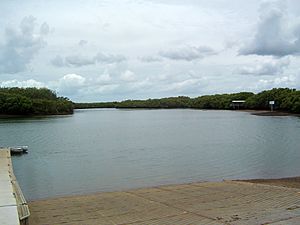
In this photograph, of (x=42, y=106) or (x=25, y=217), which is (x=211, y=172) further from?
(x=42, y=106)

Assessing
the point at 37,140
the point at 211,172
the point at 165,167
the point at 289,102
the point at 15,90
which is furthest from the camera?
the point at 15,90

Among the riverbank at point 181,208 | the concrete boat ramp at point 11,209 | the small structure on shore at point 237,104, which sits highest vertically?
the small structure on shore at point 237,104

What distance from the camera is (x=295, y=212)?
9289mm

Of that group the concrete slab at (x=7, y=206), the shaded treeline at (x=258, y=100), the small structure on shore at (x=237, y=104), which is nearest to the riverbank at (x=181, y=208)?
the concrete slab at (x=7, y=206)

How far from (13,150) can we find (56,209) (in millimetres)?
22058

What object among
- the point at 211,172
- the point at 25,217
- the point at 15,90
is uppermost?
the point at 15,90

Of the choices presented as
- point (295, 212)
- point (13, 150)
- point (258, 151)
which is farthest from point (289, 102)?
point (295, 212)

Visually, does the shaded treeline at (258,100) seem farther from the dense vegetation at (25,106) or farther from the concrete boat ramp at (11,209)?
the concrete boat ramp at (11,209)

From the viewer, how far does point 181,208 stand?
1073 centimetres

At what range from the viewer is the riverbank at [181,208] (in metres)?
9.18

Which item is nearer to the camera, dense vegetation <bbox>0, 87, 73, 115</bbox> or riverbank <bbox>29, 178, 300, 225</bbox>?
riverbank <bbox>29, 178, 300, 225</bbox>

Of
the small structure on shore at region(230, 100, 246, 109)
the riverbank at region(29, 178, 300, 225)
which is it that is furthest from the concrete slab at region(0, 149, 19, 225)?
the small structure on shore at region(230, 100, 246, 109)

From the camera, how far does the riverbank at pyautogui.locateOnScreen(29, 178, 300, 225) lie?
918cm

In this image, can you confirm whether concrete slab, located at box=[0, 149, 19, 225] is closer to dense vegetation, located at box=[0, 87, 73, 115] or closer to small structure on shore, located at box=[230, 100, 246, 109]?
dense vegetation, located at box=[0, 87, 73, 115]
